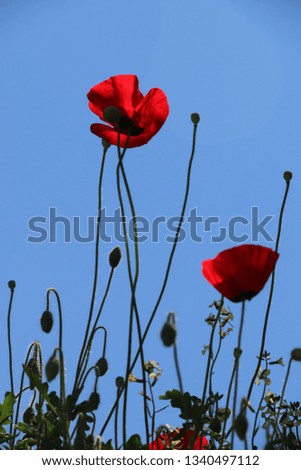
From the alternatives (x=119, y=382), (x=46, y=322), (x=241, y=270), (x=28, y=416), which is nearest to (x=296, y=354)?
(x=241, y=270)

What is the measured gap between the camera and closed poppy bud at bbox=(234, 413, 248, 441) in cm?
105

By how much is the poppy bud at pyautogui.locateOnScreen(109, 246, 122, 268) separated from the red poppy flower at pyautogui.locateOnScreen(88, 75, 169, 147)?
0.30 m

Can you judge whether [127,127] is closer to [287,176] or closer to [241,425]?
[287,176]

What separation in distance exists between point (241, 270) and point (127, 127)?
0.64 metres

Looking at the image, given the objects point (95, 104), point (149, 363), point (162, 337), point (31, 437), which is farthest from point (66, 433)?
point (95, 104)

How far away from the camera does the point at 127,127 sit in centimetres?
184

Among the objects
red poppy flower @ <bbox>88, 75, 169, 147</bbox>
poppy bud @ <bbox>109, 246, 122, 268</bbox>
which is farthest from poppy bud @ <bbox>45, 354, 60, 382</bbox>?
red poppy flower @ <bbox>88, 75, 169, 147</bbox>

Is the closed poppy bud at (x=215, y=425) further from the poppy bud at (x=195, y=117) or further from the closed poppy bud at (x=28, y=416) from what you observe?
the poppy bud at (x=195, y=117)

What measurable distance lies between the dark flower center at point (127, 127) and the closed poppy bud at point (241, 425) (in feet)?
3.04

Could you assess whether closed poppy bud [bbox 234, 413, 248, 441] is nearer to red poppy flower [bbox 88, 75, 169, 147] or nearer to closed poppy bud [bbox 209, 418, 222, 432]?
closed poppy bud [bbox 209, 418, 222, 432]

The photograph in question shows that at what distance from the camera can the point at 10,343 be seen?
1904 mm
